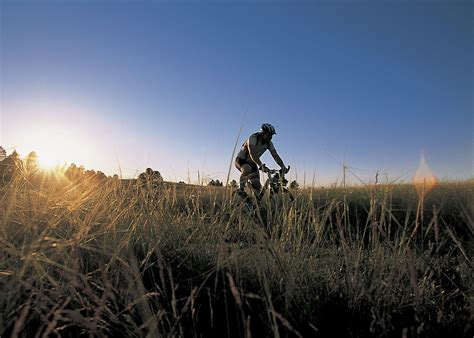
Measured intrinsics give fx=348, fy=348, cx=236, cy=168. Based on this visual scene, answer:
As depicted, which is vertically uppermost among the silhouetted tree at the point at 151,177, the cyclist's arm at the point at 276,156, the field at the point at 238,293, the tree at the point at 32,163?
the cyclist's arm at the point at 276,156

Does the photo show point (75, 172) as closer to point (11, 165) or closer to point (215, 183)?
point (11, 165)

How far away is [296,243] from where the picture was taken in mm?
2221

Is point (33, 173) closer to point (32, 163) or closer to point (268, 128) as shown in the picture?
point (32, 163)

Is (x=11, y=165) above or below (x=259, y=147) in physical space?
below

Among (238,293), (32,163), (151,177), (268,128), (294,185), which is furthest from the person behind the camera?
(268,128)

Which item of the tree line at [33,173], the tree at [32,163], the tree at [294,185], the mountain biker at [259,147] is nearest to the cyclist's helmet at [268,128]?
the mountain biker at [259,147]

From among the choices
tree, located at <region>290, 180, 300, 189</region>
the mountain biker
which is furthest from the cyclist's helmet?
tree, located at <region>290, 180, 300, 189</region>

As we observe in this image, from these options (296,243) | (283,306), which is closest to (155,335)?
(283,306)

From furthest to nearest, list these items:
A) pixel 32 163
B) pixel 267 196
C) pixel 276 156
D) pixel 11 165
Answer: pixel 276 156, pixel 32 163, pixel 11 165, pixel 267 196

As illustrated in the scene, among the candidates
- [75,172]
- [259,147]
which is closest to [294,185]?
[75,172]

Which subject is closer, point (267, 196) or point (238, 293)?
point (238, 293)

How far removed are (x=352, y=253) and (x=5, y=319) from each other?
1848 mm

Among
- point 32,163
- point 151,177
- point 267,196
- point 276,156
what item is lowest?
point 267,196

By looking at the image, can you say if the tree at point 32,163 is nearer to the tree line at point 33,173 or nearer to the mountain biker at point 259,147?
the tree line at point 33,173
